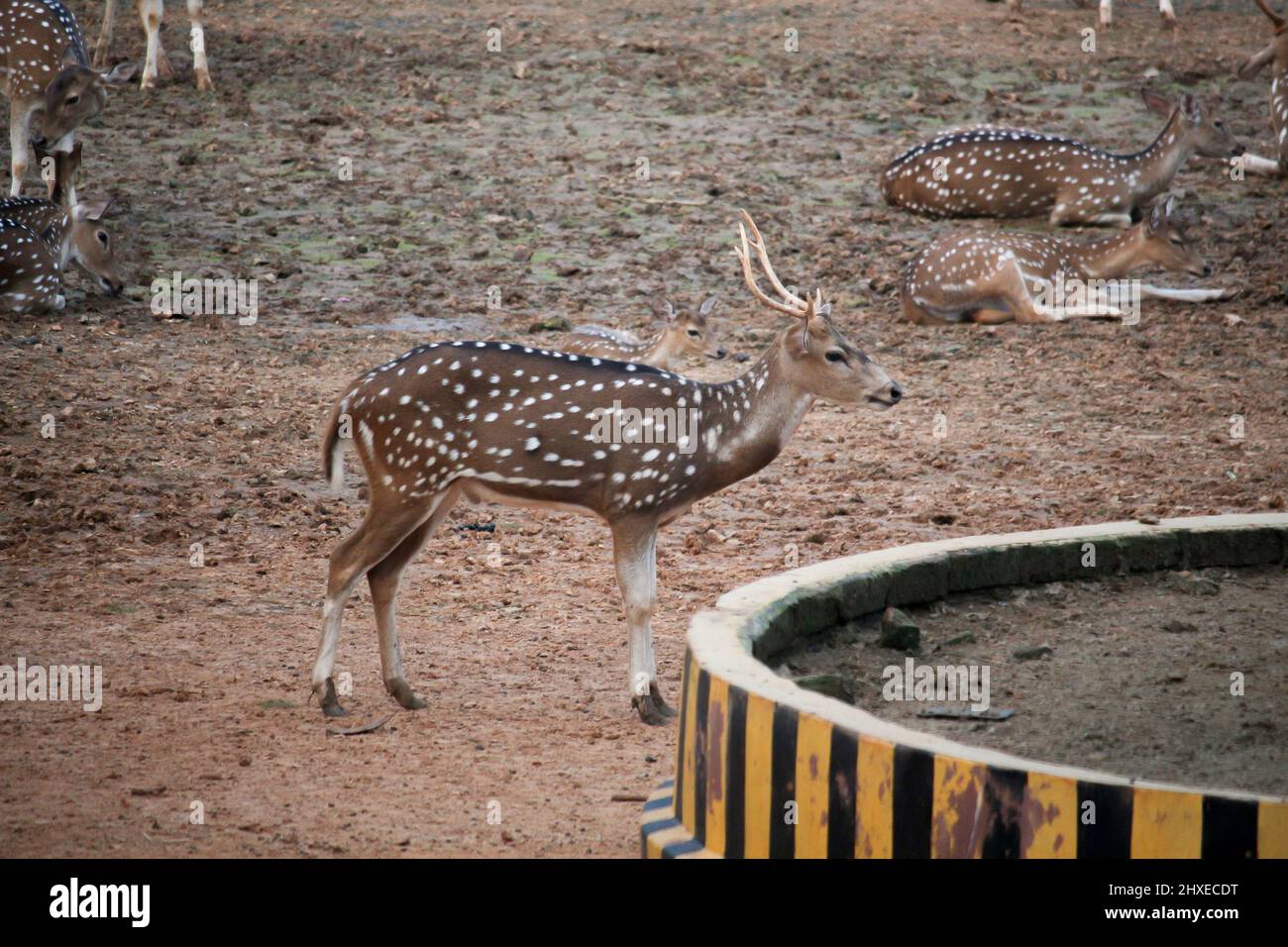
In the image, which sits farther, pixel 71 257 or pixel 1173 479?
pixel 71 257

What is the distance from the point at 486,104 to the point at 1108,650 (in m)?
11.1

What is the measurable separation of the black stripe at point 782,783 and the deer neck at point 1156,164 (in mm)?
10856

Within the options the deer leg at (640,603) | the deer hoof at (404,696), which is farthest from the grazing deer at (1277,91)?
the deer hoof at (404,696)

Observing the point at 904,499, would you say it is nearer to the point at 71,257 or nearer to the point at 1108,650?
the point at 1108,650

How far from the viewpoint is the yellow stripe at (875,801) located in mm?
4086

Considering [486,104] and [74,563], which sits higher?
[486,104]

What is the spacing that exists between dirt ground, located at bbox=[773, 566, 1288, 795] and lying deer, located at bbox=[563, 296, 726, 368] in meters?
4.90

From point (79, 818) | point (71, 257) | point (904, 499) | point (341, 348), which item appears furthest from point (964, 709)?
point (71, 257)

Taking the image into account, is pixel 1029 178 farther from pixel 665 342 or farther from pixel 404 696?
pixel 404 696

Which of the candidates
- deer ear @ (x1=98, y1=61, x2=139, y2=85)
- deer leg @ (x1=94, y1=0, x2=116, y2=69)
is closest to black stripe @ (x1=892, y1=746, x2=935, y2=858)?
deer ear @ (x1=98, y1=61, x2=139, y2=85)

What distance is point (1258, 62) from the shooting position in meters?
16.2

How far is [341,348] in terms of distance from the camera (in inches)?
461

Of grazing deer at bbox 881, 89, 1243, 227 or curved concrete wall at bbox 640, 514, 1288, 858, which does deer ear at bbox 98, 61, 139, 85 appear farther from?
curved concrete wall at bbox 640, 514, 1288, 858
